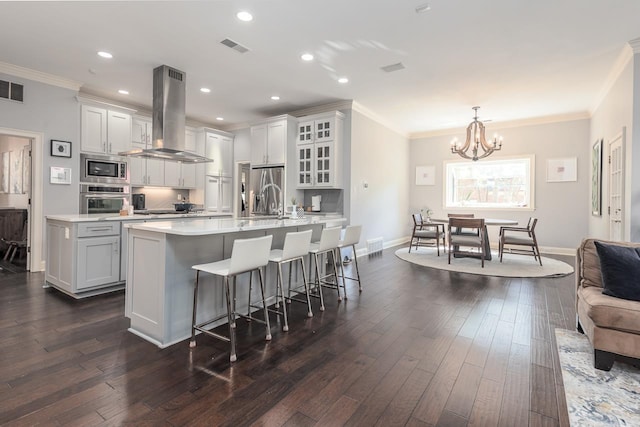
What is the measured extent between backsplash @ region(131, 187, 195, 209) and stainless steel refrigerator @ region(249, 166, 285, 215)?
1872mm

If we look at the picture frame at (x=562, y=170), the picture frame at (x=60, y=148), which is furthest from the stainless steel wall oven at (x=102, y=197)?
the picture frame at (x=562, y=170)

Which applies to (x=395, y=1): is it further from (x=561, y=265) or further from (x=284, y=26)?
(x=561, y=265)

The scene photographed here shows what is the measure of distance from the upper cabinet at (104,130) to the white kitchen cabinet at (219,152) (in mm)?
1747

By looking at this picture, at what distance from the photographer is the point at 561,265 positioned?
543 centimetres

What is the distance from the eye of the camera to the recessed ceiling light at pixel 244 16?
3087 mm

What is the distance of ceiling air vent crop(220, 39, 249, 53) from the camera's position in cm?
365

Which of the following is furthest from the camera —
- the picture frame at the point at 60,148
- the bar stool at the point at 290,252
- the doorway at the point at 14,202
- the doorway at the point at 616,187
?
the doorway at the point at 14,202

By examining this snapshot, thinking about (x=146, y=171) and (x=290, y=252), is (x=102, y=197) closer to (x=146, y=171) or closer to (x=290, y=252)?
(x=146, y=171)

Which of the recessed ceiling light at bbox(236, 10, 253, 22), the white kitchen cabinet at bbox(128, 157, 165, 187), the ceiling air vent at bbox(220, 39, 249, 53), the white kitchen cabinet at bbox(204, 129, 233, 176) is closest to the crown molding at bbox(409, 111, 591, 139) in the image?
the white kitchen cabinet at bbox(204, 129, 233, 176)

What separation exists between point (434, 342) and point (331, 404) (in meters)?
1.17

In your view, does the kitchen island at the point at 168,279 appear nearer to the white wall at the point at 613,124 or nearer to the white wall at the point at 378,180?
the white wall at the point at 378,180

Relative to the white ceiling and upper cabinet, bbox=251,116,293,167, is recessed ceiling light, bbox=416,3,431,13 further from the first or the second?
upper cabinet, bbox=251,116,293,167

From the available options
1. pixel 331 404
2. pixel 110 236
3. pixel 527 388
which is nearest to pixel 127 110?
pixel 110 236

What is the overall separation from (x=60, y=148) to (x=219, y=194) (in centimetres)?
309
